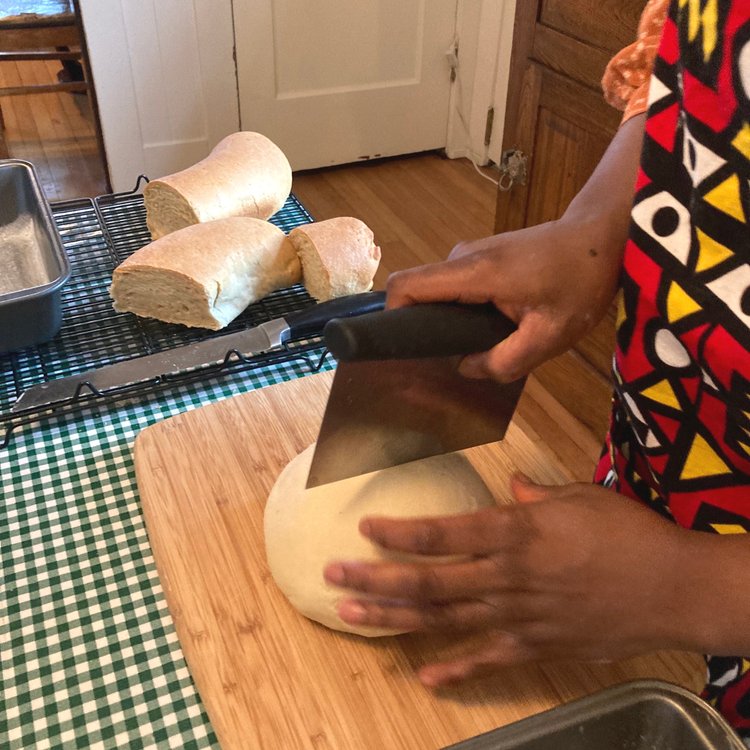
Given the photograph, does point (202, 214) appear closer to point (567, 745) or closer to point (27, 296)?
point (27, 296)

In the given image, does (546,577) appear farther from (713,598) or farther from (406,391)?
(406,391)

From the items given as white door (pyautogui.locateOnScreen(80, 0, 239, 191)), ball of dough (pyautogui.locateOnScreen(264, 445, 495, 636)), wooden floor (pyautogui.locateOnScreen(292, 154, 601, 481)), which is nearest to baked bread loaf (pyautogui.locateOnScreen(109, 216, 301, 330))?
ball of dough (pyautogui.locateOnScreen(264, 445, 495, 636))

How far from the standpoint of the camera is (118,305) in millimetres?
1038

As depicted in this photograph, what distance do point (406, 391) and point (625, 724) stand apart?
0.31 meters

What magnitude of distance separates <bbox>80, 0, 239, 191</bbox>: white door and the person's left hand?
220cm

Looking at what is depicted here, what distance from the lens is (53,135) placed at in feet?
9.80

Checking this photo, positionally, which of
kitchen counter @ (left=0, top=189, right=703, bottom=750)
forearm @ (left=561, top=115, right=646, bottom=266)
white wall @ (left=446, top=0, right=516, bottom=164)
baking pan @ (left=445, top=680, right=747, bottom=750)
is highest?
forearm @ (left=561, top=115, right=646, bottom=266)

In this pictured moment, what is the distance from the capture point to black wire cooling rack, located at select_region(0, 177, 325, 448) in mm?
931

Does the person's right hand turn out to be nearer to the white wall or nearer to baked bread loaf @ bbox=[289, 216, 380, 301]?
baked bread loaf @ bbox=[289, 216, 380, 301]

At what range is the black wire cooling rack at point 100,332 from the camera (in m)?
0.93

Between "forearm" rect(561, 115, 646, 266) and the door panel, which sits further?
the door panel

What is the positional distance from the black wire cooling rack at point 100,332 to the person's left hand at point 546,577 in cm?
50

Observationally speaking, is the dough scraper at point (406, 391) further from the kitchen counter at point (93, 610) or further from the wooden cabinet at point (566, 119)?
the wooden cabinet at point (566, 119)

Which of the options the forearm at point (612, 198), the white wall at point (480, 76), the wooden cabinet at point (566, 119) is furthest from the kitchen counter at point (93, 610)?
the white wall at point (480, 76)
